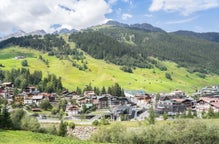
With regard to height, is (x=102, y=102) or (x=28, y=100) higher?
(x=28, y=100)

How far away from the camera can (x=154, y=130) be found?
205ft

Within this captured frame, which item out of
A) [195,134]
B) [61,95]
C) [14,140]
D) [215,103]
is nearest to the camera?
[14,140]

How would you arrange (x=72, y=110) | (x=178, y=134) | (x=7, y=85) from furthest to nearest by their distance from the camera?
(x=7, y=85) < (x=72, y=110) < (x=178, y=134)

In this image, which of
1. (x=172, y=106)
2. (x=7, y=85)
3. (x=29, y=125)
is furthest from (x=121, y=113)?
(x=7, y=85)

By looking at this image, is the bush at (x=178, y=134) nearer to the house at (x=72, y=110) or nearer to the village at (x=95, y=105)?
the village at (x=95, y=105)

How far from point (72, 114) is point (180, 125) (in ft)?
273

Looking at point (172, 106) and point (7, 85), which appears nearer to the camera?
point (172, 106)

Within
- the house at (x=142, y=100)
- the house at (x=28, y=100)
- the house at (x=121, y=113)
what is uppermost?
the house at (x=28, y=100)

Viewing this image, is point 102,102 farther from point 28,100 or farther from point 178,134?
point 178,134

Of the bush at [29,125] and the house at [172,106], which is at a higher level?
the bush at [29,125]

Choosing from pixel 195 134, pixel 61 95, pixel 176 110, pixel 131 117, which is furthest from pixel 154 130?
pixel 61 95

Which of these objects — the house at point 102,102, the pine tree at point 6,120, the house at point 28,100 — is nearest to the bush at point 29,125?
the pine tree at point 6,120

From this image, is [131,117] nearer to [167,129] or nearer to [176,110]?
[176,110]

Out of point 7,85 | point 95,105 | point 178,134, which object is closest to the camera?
point 178,134
